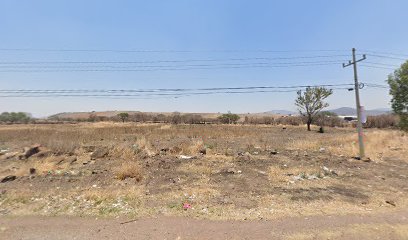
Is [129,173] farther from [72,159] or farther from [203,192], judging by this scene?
[72,159]

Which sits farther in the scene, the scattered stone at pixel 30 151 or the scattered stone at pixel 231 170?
the scattered stone at pixel 30 151

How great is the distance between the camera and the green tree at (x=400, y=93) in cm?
1466

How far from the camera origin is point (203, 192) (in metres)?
8.32

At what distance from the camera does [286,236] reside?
5379mm

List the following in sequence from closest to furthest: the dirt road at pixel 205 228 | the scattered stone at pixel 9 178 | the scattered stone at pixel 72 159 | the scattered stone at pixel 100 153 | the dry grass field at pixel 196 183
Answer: the dirt road at pixel 205 228 < the dry grass field at pixel 196 183 < the scattered stone at pixel 9 178 < the scattered stone at pixel 72 159 < the scattered stone at pixel 100 153

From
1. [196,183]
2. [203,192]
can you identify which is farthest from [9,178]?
[203,192]

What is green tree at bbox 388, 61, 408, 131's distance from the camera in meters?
14.7

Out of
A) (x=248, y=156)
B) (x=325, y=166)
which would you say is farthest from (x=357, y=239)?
(x=248, y=156)

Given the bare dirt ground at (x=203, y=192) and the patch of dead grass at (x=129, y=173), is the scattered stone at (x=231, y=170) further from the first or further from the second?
the patch of dead grass at (x=129, y=173)

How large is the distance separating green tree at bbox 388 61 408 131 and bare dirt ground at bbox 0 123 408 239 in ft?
9.58

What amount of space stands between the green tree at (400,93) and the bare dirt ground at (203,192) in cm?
292

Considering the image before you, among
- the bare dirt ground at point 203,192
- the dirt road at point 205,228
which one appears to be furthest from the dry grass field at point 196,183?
the dirt road at point 205,228

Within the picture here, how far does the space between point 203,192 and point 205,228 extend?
8.16 ft

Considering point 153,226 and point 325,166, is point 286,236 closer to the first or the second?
point 153,226
